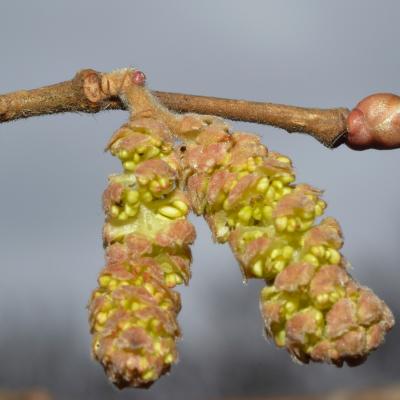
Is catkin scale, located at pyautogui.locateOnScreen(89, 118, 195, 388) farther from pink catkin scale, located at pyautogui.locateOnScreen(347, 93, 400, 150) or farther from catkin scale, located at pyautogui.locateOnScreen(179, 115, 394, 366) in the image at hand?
pink catkin scale, located at pyautogui.locateOnScreen(347, 93, 400, 150)

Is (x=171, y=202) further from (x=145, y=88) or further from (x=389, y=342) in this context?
(x=389, y=342)

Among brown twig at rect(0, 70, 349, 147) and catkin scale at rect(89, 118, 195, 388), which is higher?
brown twig at rect(0, 70, 349, 147)

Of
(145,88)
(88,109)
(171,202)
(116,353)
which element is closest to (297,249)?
(171,202)

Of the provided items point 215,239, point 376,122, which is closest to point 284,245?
point 215,239

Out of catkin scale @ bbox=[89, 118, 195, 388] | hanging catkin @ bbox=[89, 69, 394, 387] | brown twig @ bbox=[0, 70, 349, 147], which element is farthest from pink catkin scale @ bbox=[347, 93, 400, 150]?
catkin scale @ bbox=[89, 118, 195, 388]

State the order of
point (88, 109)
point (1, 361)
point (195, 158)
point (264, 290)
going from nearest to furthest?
point (264, 290) → point (195, 158) → point (88, 109) → point (1, 361)

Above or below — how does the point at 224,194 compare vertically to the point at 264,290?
above

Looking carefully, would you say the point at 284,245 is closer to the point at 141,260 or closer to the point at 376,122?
the point at 141,260
